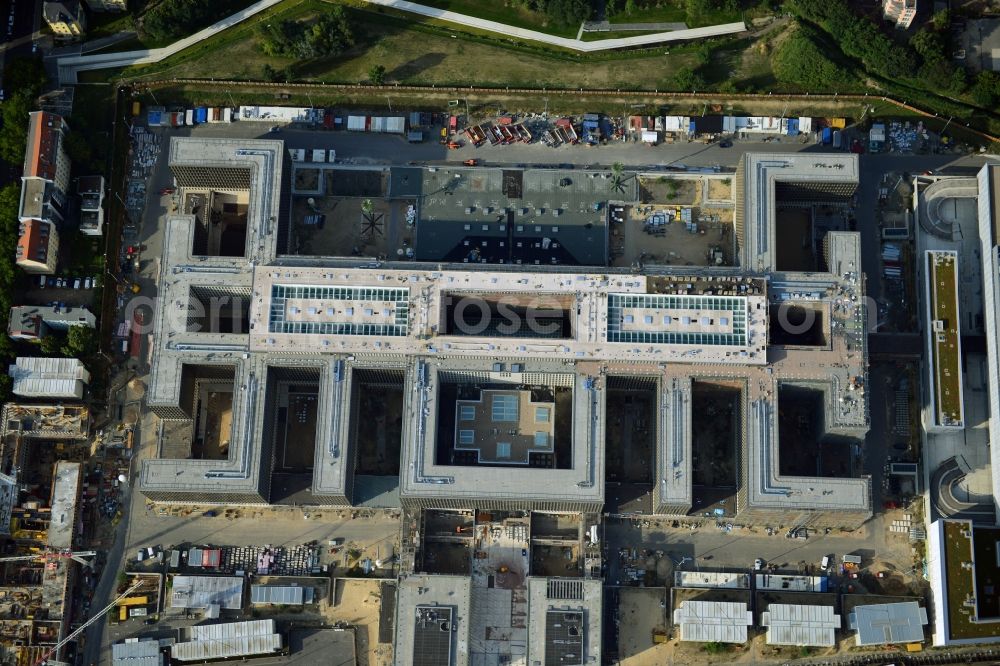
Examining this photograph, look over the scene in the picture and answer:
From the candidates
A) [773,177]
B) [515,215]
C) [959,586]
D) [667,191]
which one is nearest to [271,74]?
[515,215]

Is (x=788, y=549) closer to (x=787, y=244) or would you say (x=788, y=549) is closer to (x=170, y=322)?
(x=787, y=244)

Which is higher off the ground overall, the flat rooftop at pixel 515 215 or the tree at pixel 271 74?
the tree at pixel 271 74

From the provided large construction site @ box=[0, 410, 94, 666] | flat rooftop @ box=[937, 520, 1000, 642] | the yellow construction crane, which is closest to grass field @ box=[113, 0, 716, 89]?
large construction site @ box=[0, 410, 94, 666]

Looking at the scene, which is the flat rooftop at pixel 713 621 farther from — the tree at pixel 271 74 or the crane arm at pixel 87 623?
the tree at pixel 271 74

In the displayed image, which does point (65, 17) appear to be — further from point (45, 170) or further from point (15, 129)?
point (45, 170)

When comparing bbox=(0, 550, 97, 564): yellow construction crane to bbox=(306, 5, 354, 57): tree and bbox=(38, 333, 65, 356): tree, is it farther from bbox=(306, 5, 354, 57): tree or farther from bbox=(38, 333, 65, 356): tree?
bbox=(306, 5, 354, 57): tree

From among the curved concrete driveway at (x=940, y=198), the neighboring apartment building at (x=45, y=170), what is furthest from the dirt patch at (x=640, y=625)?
the neighboring apartment building at (x=45, y=170)

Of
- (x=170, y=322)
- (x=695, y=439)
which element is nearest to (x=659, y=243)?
(x=695, y=439)
